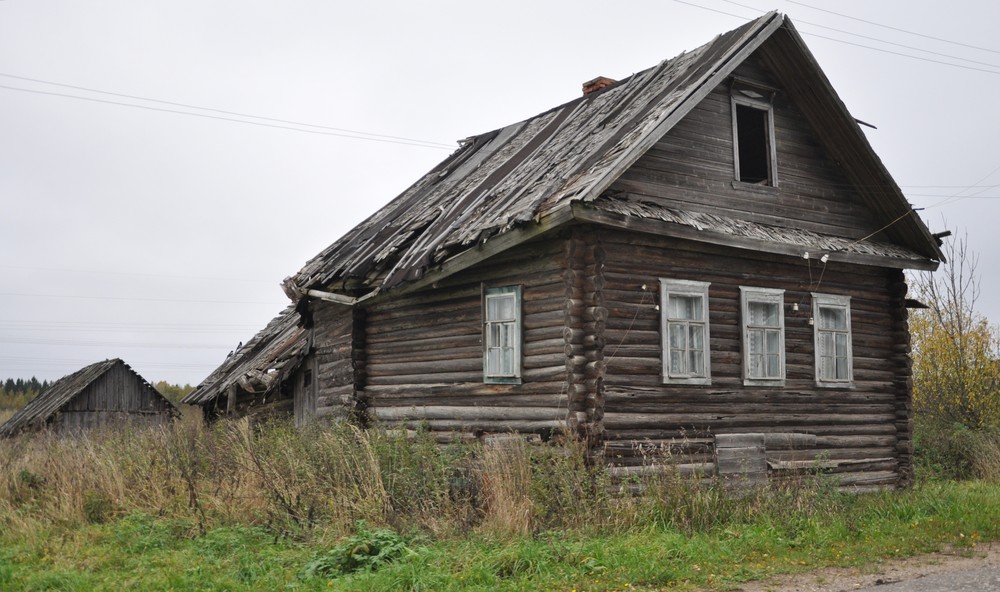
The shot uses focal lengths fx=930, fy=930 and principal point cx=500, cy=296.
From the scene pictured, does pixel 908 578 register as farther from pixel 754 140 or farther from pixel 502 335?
pixel 754 140

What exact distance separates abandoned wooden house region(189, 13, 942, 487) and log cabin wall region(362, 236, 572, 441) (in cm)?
4

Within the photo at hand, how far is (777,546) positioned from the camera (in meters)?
9.47

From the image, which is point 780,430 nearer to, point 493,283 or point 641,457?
point 641,457

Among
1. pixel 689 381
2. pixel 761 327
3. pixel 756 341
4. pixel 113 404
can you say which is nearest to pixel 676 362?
pixel 689 381

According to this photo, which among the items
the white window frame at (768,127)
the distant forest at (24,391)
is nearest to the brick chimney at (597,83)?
the white window frame at (768,127)

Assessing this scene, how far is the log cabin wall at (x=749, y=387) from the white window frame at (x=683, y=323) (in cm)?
10

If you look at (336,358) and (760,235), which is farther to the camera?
(336,358)

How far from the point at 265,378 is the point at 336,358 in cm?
358

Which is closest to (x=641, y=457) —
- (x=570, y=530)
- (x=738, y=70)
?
(x=570, y=530)

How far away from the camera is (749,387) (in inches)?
533

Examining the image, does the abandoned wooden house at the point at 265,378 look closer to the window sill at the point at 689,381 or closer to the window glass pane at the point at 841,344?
the window sill at the point at 689,381

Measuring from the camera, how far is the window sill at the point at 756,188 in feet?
45.7

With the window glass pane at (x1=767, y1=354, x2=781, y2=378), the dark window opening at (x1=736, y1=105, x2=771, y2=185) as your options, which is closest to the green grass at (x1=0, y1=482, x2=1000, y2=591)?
the window glass pane at (x1=767, y1=354, x2=781, y2=378)

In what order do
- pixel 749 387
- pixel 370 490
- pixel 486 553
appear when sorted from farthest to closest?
pixel 749 387 → pixel 370 490 → pixel 486 553
